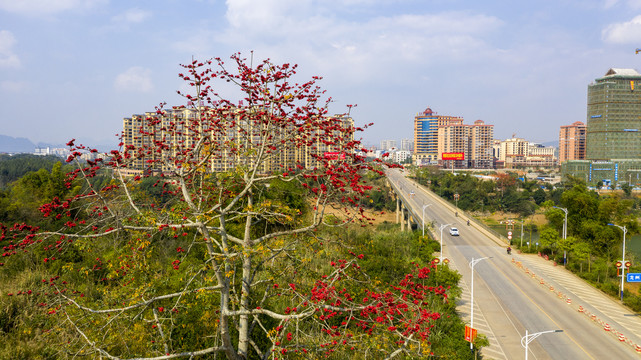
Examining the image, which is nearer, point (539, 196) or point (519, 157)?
point (539, 196)

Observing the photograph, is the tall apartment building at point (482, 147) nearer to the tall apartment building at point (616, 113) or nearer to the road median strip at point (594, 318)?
the tall apartment building at point (616, 113)

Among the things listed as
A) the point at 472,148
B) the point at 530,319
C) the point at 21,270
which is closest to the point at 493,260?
the point at 530,319

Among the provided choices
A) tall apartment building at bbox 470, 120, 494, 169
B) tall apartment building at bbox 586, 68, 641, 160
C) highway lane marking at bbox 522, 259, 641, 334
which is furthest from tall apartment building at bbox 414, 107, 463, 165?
highway lane marking at bbox 522, 259, 641, 334

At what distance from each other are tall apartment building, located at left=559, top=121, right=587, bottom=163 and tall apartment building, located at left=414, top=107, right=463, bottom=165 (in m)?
43.8

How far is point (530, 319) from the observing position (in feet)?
57.7

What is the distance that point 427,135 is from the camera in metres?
150

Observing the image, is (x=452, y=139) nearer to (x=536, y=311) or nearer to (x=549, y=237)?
(x=549, y=237)

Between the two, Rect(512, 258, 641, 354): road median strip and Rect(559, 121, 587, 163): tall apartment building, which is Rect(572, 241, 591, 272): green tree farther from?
Rect(559, 121, 587, 163): tall apartment building

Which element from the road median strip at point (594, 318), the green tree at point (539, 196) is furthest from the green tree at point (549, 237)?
the green tree at point (539, 196)

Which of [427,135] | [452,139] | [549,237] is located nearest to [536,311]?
[549,237]

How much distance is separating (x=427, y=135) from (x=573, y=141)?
5148 centimetres

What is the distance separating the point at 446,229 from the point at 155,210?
3656 centimetres

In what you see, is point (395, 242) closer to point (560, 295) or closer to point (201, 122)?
point (560, 295)

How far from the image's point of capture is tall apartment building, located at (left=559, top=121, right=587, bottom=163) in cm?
13488
